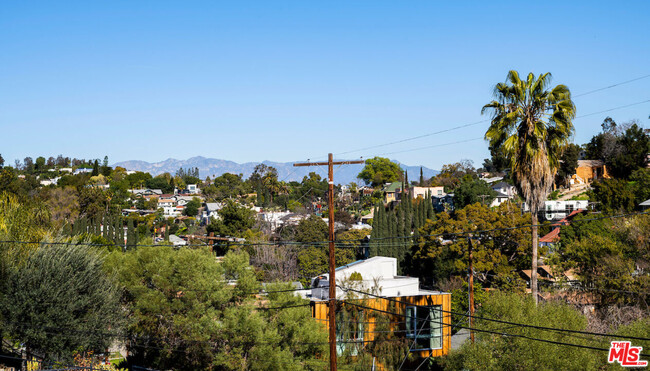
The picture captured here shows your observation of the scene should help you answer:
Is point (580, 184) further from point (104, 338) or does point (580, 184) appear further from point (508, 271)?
point (104, 338)

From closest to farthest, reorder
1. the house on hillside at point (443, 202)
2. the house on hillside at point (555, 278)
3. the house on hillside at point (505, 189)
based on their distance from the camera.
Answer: the house on hillside at point (555, 278) < the house on hillside at point (505, 189) < the house on hillside at point (443, 202)

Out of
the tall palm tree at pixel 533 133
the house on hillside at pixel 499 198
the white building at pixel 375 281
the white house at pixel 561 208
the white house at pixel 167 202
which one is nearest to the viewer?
the tall palm tree at pixel 533 133

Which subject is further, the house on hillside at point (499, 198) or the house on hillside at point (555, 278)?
the house on hillside at point (499, 198)

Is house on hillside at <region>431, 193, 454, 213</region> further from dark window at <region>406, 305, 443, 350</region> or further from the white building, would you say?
dark window at <region>406, 305, 443, 350</region>

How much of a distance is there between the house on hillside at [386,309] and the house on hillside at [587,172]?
63.5 metres

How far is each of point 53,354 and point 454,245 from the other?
31133 millimetres

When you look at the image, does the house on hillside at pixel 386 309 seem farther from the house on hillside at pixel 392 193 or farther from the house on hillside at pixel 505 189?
the house on hillside at pixel 392 193

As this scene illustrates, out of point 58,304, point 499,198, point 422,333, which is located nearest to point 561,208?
point 499,198

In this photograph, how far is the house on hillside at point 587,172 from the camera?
93812mm

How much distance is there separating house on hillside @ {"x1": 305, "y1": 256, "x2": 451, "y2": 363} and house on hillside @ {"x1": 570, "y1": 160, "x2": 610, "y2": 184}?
63.5 metres

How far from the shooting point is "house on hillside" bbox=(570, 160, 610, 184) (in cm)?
9381

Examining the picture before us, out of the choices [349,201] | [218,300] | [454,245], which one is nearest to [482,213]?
[454,245]

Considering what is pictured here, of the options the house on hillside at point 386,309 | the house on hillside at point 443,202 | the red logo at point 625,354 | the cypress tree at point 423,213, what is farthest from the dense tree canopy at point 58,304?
the house on hillside at point 443,202

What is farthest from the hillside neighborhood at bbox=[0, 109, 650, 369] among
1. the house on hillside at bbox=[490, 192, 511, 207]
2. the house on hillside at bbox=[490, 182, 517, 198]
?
the house on hillside at bbox=[490, 182, 517, 198]
